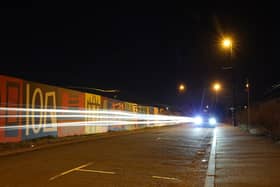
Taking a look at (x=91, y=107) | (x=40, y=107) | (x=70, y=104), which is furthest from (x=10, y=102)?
(x=91, y=107)

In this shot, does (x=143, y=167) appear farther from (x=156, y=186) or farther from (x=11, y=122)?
(x=11, y=122)

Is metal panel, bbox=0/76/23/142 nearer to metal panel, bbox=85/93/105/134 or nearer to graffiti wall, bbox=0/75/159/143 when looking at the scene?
graffiti wall, bbox=0/75/159/143

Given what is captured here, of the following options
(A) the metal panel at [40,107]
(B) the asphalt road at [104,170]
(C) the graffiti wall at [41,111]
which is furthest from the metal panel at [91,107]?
(B) the asphalt road at [104,170]

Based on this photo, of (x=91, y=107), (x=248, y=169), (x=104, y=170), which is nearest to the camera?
(x=104, y=170)

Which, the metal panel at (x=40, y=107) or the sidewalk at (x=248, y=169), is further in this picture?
the metal panel at (x=40, y=107)

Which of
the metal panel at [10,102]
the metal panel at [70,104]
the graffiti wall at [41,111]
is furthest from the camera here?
the metal panel at [70,104]

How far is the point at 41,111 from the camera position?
2667 cm

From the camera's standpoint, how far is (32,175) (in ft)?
36.6

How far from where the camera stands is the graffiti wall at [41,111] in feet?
74.3

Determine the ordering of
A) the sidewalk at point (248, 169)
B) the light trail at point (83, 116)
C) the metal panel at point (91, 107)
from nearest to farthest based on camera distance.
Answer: the sidewalk at point (248, 169)
the light trail at point (83, 116)
the metal panel at point (91, 107)

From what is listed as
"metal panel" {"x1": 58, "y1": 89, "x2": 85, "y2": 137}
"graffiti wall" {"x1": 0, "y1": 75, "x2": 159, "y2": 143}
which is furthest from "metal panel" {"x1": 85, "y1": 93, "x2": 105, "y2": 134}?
"metal panel" {"x1": 58, "y1": 89, "x2": 85, "y2": 137}

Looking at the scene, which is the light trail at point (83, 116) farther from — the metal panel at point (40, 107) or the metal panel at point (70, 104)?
the metal panel at point (70, 104)

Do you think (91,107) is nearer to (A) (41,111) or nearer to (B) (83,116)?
(B) (83,116)

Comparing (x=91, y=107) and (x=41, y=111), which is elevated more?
(x=91, y=107)
